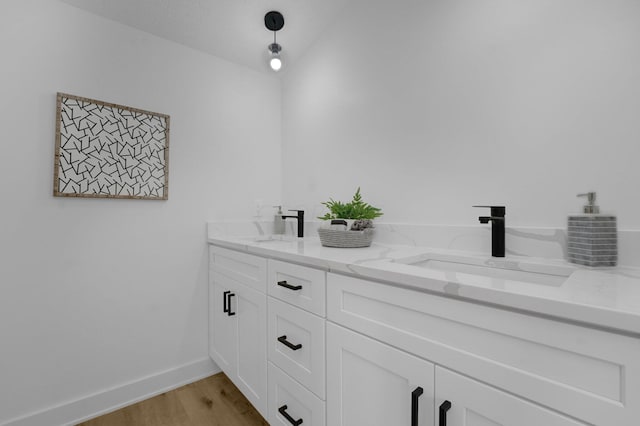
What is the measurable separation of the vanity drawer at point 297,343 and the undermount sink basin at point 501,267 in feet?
1.30

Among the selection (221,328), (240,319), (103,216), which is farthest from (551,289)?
(103,216)

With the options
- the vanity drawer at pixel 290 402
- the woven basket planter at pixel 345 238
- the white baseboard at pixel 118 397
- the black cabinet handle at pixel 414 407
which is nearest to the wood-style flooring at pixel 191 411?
the white baseboard at pixel 118 397

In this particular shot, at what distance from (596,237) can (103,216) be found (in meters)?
2.13

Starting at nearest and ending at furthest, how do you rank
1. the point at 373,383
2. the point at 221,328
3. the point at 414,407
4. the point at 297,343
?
the point at 414,407 < the point at 373,383 < the point at 297,343 < the point at 221,328

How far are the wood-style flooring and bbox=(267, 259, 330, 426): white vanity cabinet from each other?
0.40 m

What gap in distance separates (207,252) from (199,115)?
0.92 metres

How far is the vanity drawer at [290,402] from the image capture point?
103 cm

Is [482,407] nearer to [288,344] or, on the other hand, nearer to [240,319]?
[288,344]

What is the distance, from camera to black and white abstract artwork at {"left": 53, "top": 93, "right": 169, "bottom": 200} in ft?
4.81

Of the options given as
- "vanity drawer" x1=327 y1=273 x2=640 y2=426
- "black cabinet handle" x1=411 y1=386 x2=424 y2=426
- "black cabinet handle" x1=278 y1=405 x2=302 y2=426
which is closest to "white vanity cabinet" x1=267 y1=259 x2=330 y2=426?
"black cabinet handle" x1=278 y1=405 x2=302 y2=426

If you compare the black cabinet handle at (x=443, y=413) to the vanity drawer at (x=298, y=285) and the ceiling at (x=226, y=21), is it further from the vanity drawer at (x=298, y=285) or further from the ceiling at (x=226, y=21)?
the ceiling at (x=226, y=21)

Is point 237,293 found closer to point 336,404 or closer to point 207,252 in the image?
point 207,252

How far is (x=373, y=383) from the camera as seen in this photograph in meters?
0.83

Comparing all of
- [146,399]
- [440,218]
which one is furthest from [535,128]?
[146,399]
